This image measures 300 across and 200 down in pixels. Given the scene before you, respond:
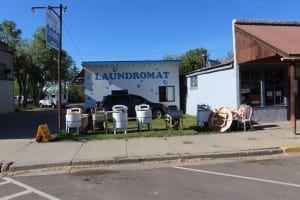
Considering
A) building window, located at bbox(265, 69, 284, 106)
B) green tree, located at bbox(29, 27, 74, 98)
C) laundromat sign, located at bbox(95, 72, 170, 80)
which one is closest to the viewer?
building window, located at bbox(265, 69, 284, 106)

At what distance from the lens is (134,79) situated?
29656mm

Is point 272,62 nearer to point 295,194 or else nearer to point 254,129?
point 254,129

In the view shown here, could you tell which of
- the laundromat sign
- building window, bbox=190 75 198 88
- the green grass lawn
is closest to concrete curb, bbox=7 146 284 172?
the green grass lawn

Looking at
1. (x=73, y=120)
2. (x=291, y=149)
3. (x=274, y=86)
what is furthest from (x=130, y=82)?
(x=291, y=149)

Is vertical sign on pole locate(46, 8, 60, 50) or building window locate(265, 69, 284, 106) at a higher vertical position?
vertical sign on pole locate(46, 8, 60, 50)

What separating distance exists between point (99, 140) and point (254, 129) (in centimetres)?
621

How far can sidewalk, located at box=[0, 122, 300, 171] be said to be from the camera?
1158 cm

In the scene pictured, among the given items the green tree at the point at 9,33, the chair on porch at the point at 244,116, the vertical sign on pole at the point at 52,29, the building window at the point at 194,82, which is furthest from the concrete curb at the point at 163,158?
the green tree at the point at 9,33

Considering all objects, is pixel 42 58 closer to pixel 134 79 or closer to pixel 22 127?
pixel 134 79

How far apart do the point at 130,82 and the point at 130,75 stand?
18.9 inches

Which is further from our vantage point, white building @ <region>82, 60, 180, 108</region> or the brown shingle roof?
white building @ <region>82, 60, 180, 108</region>

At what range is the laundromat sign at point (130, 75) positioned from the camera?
2903 centimetres

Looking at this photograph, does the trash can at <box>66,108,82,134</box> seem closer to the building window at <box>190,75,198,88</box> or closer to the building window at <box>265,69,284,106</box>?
the building window at <box>265,69,284,106</box>

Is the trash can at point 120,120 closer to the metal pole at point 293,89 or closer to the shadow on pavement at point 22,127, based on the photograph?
the shadow on pavement at point 22,127
